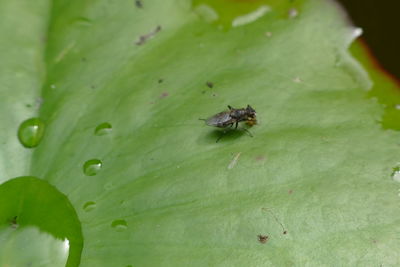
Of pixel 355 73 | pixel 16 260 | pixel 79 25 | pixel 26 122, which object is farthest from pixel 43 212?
pixel 355 73

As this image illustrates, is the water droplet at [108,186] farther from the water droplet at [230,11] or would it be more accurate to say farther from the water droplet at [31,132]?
the water droplet at [230,11]

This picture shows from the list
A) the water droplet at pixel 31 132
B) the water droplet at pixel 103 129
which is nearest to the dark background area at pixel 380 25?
the water droplet at pixel 103 129

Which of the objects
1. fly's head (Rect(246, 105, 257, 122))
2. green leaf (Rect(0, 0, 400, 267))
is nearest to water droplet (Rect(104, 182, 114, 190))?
green leaf (Rect(0, 0, 400, 267))

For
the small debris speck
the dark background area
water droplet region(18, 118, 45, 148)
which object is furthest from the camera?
the dark background area

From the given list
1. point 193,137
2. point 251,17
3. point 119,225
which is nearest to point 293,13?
point 251,17

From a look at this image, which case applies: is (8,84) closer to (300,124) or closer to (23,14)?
(23,14)

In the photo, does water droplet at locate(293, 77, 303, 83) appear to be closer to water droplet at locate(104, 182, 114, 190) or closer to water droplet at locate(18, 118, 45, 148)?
water droplet at locate(104, 182, 114, 190)

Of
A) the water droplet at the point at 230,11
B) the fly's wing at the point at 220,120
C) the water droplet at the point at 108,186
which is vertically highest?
the water droplet at the point at 230,11
